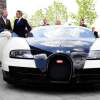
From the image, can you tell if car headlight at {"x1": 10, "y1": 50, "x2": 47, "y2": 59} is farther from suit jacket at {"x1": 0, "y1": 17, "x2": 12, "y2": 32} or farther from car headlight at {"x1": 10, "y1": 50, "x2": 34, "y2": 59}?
suit jacket at {"x1": 0, "y1": 17, "x2": 12, "y2": 32}

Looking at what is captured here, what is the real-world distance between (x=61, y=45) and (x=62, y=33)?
1.31 meters

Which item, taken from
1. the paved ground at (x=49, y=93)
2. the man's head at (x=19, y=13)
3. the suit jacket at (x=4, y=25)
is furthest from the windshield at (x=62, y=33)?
the suit jacket at (x=4, y=25)

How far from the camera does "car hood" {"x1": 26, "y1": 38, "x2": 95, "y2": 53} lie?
7264 millimetres

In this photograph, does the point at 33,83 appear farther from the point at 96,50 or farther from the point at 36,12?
the point at 36,12

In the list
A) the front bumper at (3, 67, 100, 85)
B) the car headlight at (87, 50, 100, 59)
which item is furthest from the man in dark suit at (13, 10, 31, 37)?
the car headlight at (87, 50, 100, 59)

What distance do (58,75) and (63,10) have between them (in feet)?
232

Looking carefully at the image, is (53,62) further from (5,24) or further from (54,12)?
(54,12)

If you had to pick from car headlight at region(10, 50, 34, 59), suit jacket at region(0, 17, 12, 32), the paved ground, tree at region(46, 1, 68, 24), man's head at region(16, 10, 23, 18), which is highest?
man's head at region(16, 10, 23, 18)

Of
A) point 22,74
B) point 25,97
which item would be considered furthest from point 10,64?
point 25,97

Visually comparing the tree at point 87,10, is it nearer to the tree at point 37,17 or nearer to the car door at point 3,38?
the tree at point 37,17

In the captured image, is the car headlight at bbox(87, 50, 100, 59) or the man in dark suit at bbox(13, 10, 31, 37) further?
the man in dark suit at bbox(13, 10, 31, 37)

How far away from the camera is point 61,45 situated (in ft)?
24.3

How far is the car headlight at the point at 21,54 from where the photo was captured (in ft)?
24.0

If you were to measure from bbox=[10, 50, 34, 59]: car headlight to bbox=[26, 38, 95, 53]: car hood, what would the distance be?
145mm
